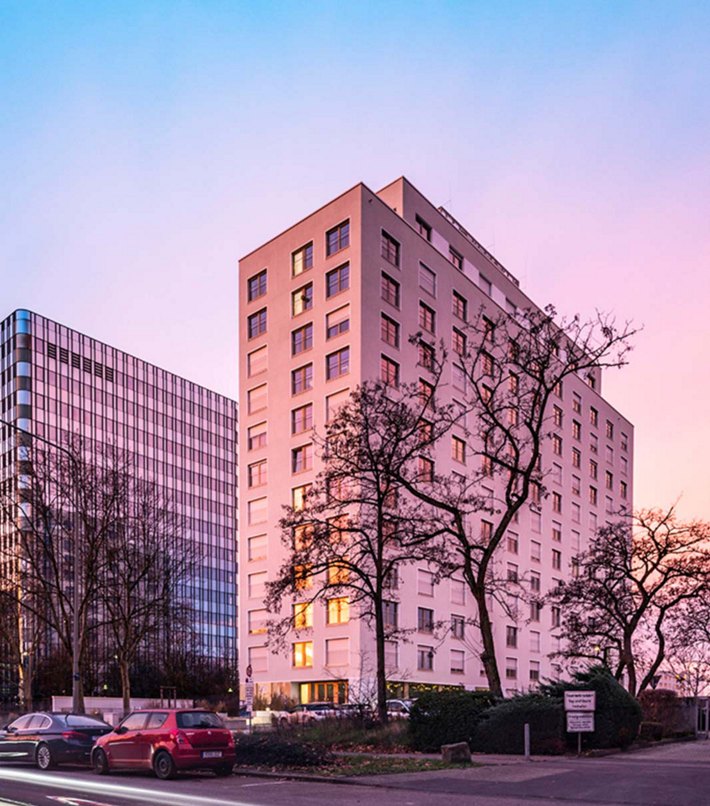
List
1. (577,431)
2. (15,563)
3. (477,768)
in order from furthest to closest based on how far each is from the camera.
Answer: (577,431) < (15,563) < (477,768)

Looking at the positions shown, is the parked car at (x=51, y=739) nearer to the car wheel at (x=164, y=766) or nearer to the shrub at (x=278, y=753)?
the shrub at (x=278, y=753)

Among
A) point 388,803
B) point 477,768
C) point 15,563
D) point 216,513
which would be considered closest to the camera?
point 388,803

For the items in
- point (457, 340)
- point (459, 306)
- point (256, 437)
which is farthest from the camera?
point (459, 306)

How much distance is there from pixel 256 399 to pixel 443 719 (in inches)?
1536

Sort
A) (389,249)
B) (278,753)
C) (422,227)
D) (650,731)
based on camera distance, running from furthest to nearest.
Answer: (422,227)
(389,249)
(650,731)
(278,753)

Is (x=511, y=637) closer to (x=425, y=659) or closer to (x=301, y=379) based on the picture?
(x=425, y=659)

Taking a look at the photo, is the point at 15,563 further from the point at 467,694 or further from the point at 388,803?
the point at 388,803

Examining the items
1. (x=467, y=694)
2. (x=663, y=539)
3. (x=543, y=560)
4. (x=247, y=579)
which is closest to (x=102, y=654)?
(x=247, y=579)

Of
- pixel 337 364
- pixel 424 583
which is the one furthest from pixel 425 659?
pixel 337 364

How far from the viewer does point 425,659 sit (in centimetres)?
5659

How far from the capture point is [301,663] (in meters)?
55.6

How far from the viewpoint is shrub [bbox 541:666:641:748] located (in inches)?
1006

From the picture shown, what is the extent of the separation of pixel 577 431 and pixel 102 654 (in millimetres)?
52138

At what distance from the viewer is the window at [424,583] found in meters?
57.0
